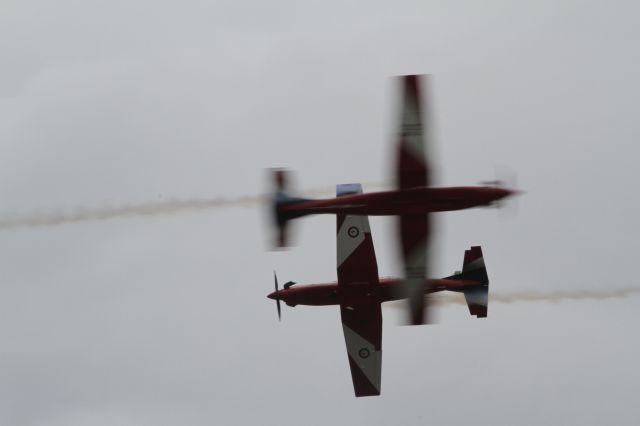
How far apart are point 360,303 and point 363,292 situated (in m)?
0.58

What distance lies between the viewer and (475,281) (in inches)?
1900

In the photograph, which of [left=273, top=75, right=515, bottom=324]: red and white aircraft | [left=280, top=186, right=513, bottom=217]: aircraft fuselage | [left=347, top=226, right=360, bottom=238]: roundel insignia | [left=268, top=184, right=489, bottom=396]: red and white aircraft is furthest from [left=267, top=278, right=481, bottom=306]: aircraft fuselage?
[left=280, top=186, right=513, bottom=217]: aircraft fuselage

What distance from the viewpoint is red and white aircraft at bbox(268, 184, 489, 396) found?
46.6 meters

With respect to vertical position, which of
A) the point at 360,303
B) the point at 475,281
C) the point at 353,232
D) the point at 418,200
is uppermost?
the point at 418,200

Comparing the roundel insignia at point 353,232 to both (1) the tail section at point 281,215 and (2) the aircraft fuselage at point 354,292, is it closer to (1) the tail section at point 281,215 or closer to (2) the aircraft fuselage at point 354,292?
(2) the aircraft fuselage at point 354,292

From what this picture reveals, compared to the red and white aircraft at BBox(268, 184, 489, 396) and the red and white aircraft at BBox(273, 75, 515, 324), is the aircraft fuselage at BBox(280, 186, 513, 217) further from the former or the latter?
the red and white aircraft at BBox(268, 184, 489, 396)

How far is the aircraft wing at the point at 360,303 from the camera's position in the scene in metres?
46.7

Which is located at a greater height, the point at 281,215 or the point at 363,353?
the point at 281,215

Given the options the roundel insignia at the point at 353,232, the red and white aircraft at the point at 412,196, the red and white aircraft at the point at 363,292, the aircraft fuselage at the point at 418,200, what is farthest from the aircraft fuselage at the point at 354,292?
the aircraft fuselage at the point at 418,200

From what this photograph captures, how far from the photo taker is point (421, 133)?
41.0 metres

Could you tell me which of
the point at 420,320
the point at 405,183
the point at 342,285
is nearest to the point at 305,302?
the point at 342,285

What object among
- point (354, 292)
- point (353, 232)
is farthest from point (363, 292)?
point (353, 232)

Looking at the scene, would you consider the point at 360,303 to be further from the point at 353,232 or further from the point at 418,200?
the point at 418,200

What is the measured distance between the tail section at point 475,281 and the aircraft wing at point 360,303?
128 inches
